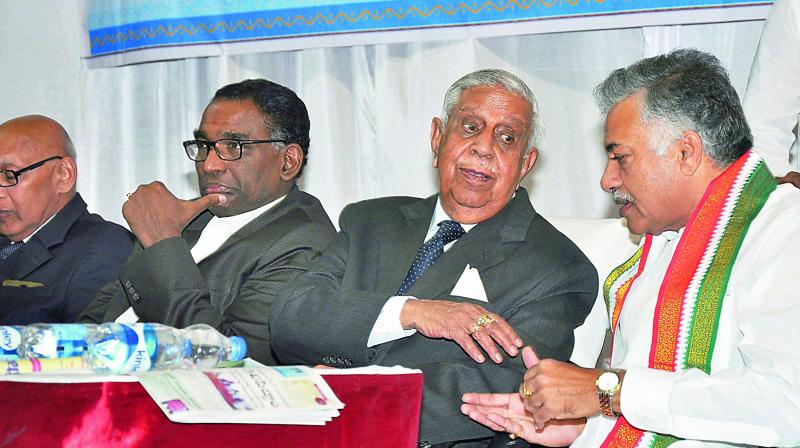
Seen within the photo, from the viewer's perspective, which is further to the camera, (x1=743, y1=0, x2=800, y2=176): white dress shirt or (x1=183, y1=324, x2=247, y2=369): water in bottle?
(x1=743, y1=0, x2=800, y2=176): white dress shirt

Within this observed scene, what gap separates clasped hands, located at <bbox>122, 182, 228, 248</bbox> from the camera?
10.3ft

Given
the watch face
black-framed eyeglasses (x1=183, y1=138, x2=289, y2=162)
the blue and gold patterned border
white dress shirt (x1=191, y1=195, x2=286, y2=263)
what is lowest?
the watch face

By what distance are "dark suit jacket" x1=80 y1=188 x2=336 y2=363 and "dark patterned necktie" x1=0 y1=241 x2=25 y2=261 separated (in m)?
0.61

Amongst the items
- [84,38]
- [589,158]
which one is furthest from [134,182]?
[589,158]

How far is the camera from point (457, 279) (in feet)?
9.05

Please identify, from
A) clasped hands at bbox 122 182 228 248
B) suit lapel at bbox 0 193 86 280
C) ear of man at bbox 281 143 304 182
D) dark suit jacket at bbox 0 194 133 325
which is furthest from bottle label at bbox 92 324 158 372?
suit lapel at bbox 0 193 86 280

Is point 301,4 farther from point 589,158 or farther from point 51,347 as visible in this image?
point 51,347

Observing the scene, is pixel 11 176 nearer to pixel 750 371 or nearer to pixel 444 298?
pixel 444 298

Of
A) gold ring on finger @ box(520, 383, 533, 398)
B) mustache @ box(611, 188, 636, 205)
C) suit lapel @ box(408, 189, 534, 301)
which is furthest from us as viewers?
suit lapel @ box(408, 189, 534, 301)

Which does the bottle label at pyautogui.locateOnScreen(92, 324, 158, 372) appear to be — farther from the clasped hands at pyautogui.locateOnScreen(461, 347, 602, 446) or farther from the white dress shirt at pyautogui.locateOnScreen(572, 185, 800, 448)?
the white dress shirt at pyautogui.locateOnScreen(572, 185, 800, 448)

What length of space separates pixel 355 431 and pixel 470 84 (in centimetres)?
142

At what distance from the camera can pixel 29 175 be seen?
12.1 feet

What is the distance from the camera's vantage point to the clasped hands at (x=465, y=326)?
2.46 m

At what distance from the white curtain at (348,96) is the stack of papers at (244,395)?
2359 mm
